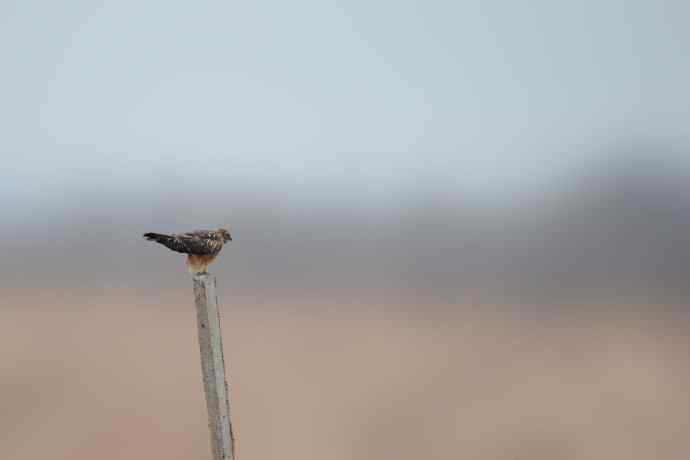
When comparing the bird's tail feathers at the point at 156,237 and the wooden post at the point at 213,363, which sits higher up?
the bird's tail feathers at the point at 156,237

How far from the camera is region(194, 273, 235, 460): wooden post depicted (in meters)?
0.55

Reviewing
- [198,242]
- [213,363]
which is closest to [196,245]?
[198,242]

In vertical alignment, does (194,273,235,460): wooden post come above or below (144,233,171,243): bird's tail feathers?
below

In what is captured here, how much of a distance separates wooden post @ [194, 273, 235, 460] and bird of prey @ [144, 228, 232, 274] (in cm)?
2

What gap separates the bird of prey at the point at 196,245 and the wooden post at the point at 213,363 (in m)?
0.02

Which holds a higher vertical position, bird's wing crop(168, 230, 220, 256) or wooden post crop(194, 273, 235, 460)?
bird's wing crop(168, 230, 220, 256)

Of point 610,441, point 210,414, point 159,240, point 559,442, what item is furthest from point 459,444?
point 159,240

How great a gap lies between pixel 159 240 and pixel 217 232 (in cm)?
9

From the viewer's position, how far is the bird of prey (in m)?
0.55

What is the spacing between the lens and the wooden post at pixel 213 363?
0.55 m

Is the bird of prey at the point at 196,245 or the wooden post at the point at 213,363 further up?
the bird of prey at the point at 196,245

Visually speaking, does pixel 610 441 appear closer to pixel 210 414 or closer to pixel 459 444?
pixel 459 444

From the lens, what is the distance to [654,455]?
3.79 feet

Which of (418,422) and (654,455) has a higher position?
(418,422)
